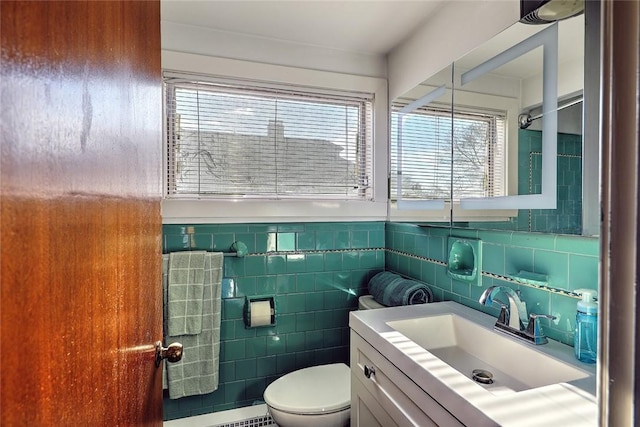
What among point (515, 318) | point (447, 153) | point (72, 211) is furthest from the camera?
point (447, 153)

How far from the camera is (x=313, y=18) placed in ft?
5.61

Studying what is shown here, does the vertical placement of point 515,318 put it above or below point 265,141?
below

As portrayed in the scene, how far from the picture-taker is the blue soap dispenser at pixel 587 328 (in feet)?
3.40

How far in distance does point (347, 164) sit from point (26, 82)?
1844mm

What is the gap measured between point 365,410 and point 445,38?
63.5 inches

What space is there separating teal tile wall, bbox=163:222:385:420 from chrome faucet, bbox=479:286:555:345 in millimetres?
931

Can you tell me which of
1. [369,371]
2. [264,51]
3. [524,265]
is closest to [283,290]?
[369,371]

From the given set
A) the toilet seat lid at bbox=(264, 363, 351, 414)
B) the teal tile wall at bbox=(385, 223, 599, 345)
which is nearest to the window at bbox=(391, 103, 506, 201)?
the teal tile wall at bbox=(385, 223, 599, 345)

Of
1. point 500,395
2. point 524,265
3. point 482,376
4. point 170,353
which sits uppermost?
point 524,265

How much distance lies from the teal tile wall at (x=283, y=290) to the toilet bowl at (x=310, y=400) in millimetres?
263

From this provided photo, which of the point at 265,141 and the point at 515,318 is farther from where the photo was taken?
the point at 265,141

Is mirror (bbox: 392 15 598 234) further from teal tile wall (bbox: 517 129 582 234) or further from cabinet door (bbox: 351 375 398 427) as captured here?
cabinet door (bbox: 351 375 398 427)

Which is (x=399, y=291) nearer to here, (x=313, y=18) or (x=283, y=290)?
(x=283, y=290)

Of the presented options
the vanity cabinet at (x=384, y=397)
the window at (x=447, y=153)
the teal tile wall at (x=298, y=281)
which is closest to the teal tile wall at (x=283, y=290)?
the teal tile wall at (x=298, y=281)
